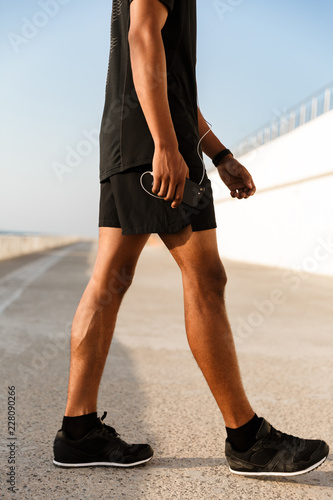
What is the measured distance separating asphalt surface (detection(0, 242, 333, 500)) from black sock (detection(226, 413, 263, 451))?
139mm

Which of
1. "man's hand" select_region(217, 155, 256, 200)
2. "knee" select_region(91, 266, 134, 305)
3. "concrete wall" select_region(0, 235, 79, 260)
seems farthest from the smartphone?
"concrete wall" select_region(0, 235, 79, 260)

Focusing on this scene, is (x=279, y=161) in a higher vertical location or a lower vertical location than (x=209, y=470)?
higher

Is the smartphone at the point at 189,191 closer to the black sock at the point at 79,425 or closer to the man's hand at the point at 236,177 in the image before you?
the man's hand at the point at 236,177

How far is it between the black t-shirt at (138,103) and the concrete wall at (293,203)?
14.4m

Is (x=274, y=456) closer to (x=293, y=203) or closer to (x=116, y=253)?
(x=116, y=253)

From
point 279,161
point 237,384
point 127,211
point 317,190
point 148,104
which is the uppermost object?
point 279,161

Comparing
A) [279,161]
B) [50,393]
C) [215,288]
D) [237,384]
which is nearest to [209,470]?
[237,384]

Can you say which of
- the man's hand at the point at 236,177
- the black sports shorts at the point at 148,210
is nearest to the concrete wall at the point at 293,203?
the man's hand at the point at 236,177

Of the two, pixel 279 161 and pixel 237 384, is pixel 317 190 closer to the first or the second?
pixel 279 161

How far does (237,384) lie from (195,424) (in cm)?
75

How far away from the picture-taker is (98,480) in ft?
6.38

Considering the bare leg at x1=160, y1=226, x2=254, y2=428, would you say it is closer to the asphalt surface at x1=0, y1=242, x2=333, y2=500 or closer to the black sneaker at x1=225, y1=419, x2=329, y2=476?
the black sneaker at x1=225, y1=419, x2=329, y2=476

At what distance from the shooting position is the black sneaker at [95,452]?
6.66ft

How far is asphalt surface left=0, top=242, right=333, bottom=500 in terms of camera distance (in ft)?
6.30
